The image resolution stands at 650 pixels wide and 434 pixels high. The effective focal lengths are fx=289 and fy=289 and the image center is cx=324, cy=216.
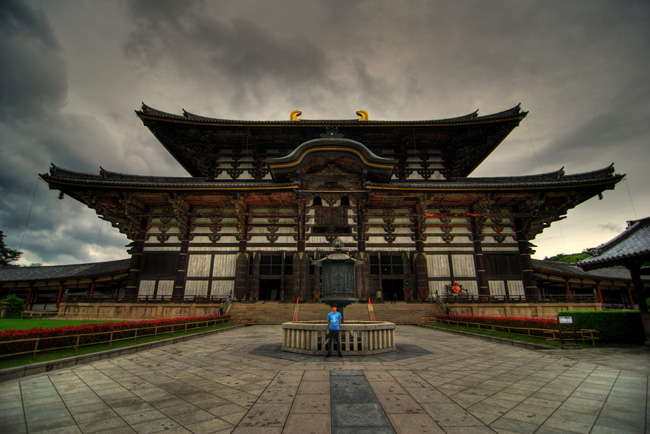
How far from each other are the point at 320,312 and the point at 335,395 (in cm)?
1247

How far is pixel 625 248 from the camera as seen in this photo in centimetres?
934

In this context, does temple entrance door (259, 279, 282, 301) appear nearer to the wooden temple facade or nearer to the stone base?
the wooden temple facade

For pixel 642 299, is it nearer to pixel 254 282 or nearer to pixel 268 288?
pixel 254 282

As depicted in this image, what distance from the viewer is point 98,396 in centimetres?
470

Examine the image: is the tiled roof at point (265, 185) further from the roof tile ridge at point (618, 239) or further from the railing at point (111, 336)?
the railing at point (111, 336)

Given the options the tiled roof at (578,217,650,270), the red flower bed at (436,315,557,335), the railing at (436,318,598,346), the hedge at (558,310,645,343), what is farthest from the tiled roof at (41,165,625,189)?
the hedge at (558,310,645,343)

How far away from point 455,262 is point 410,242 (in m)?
3.41

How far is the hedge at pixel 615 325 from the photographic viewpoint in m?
10.0

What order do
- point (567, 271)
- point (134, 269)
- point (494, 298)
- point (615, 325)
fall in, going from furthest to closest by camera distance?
1. point (567, 271)
2. point (134, 269)
3. point (494, 298)
4. point (615, 325)

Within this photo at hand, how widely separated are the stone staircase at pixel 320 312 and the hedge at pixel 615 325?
7592 mm

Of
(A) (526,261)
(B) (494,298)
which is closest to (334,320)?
(B) (494,298)

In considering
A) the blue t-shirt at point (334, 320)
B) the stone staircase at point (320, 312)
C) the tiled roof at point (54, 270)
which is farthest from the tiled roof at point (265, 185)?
the blue t-shirt at point (334, 320)

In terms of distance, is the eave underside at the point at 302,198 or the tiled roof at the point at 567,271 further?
the tiled roof at the point at 567,271

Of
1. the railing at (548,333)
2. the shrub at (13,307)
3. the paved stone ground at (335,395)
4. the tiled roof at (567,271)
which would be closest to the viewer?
the paved stone ground at (335,395)
